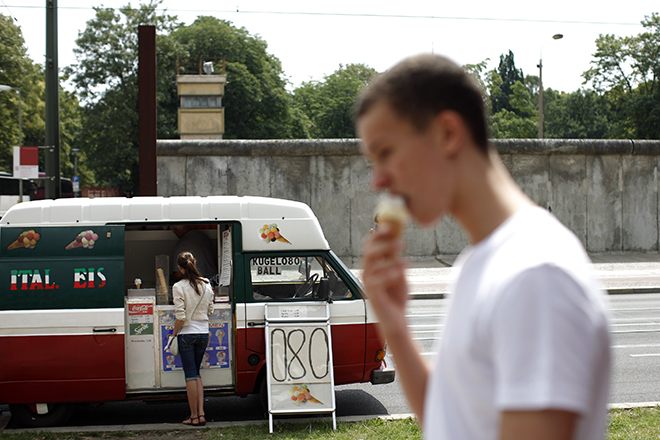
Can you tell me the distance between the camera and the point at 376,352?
703 centimetres

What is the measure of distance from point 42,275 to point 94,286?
53 cm

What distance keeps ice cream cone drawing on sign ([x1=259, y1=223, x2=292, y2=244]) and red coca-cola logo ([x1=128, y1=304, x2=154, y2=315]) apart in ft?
4.68

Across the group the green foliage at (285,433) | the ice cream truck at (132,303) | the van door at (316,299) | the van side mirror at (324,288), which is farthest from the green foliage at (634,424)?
the van side mirror at (324,288)

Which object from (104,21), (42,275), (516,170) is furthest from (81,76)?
(42,275)

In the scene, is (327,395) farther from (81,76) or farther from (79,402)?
(81,76)

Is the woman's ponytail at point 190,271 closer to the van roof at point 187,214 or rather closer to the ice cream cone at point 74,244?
the van roof at point 187,214

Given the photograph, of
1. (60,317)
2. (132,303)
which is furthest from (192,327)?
(60,317)

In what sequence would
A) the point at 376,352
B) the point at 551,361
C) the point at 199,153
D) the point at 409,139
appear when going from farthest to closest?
the point at 199,153 → the point at 376,352 → the point at 409,139 → the point at 551,361

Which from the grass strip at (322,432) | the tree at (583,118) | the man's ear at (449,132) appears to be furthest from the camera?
the tree at (583,118)

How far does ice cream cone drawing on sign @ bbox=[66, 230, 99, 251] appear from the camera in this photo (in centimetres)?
668

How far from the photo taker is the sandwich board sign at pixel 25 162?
1365 centimetres

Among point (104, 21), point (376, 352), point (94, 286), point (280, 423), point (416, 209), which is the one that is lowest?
point (280, 423)

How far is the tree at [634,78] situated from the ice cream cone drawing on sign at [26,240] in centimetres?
5261

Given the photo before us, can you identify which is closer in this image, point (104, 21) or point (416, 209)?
point (416, 209)
